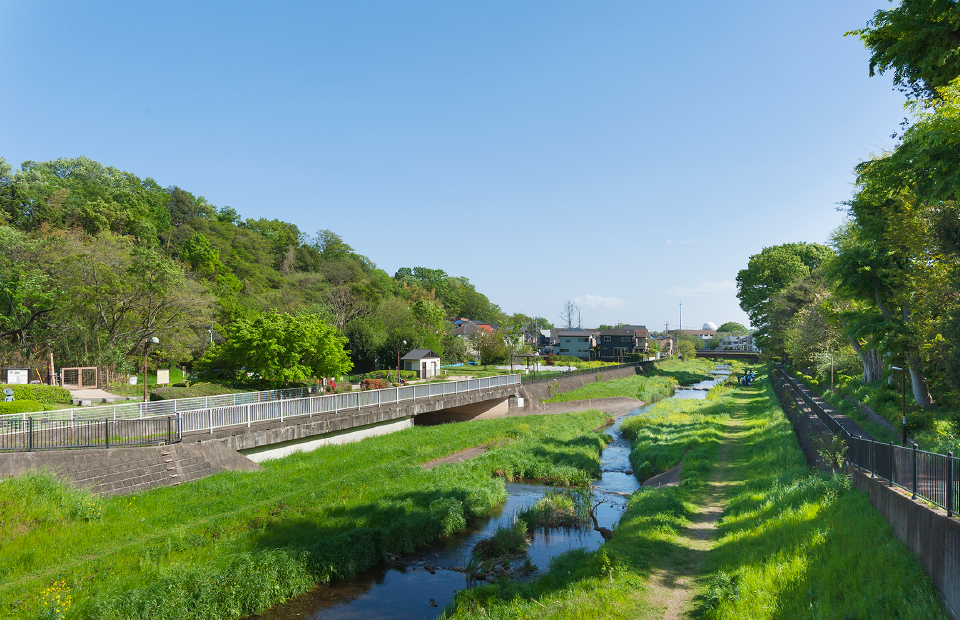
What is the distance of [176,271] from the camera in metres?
37.1

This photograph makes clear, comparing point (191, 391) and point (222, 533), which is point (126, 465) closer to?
point (222, 533)

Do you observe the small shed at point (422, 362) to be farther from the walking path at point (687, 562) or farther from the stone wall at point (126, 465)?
the walking path at point (687, 562)

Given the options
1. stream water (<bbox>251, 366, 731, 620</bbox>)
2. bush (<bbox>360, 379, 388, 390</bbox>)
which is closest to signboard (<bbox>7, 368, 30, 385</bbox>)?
bush (<bbox>360, 379, 388, 390</bbox>)

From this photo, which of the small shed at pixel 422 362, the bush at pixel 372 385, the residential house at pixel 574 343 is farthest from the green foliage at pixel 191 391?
the residential house at pixel 574 343

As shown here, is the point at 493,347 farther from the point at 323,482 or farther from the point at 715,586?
the point at 715,586

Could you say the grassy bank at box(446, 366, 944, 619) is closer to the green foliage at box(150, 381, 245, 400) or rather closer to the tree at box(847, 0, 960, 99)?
the tree at box(847, 0, 960, 99)

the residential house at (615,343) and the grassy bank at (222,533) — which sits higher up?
the residential house at (615,343)

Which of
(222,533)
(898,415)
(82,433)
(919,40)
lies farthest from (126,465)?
(898,415)

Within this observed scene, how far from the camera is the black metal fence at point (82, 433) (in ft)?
50.5

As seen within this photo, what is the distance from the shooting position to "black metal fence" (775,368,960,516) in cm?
776

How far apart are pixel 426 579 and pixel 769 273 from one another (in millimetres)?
72928

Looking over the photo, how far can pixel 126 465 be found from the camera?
15.7 metres

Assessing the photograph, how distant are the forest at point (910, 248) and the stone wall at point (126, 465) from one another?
21.4 m

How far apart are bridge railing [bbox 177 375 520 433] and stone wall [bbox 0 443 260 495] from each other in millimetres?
1213
